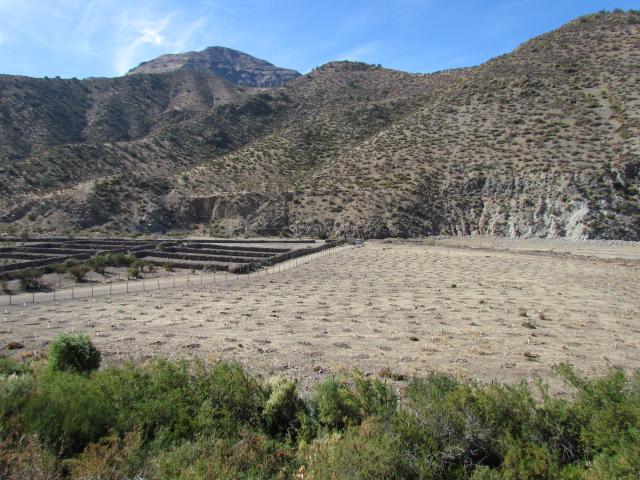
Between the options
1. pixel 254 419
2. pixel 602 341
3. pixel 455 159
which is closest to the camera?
pixel 254 419

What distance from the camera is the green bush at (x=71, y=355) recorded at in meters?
9.58

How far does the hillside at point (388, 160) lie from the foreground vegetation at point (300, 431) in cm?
4258

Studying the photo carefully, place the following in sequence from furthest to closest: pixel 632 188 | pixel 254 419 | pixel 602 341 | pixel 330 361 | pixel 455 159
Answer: pixel 455 159
pixel 632 188
pixel 602 341
pixel 330 361
pixel 254 419

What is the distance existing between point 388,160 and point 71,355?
54324mm

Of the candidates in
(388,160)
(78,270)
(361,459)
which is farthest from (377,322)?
(388,160)

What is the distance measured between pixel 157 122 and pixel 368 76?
50.7 m

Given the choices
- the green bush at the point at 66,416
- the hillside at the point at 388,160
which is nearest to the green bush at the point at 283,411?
the green bush at the point at 66,416

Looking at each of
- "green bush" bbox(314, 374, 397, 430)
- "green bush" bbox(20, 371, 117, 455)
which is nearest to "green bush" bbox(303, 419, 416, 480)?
"green bush" bbox(314, 374, 397, 430)

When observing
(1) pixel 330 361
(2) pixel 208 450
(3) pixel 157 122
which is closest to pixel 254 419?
(2) pixel 208 450

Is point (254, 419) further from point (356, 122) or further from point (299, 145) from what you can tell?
point (356, 122)

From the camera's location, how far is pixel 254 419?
292 inches

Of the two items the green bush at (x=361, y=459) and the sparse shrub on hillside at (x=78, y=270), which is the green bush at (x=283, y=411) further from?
the sparse shrub on hillside at (x=78, y=270)

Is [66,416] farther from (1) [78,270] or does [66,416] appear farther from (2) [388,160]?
(2) [388,160]

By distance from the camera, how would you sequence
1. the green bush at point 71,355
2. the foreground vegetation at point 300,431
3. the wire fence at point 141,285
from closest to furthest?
the foreground vegetation at point 300,431 → the green bush at point 71,355 → the wire fence at point 141,285
